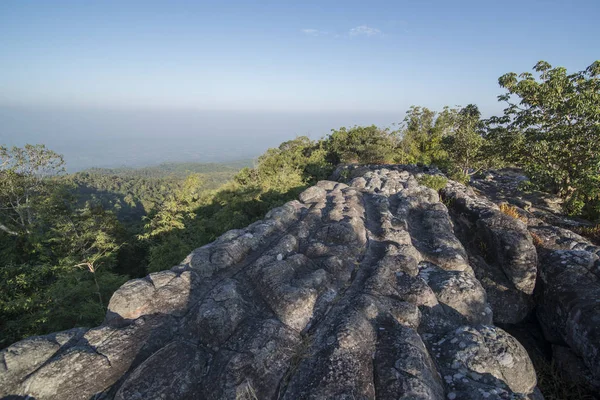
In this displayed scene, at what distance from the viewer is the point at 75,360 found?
13.2ft

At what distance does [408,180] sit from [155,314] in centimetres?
1272

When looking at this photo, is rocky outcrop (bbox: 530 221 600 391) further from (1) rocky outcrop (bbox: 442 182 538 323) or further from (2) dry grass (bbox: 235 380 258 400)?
(2) dry grass (bbox: 235 380 258 400)

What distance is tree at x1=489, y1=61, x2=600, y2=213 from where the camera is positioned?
33.6ft

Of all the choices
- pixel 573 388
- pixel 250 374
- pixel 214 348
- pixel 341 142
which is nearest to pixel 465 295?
pixel 573 388

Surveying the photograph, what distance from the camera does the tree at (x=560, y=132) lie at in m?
10.2

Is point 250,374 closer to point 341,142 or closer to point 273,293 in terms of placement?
point 273,293

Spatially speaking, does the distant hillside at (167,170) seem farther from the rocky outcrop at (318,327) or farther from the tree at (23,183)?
the rocky outcrop at (318,327)

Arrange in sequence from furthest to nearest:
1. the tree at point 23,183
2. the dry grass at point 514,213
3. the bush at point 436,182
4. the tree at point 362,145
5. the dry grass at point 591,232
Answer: the tree at point 362,145 < the tree at point 23,183 < the bush at point 436,182 < the dry grass at point 514,213 < the dry grass at point 591,232

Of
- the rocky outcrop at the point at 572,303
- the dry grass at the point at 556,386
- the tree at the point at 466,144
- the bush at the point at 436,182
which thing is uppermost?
the tree at the point at 466,144

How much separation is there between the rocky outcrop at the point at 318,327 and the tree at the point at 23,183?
22.1m

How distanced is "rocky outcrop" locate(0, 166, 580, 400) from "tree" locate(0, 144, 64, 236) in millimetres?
22132

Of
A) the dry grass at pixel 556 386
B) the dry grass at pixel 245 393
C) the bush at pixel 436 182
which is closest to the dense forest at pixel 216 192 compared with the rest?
the bush at pixel 436 182

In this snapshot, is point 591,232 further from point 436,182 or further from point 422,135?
point 422,135

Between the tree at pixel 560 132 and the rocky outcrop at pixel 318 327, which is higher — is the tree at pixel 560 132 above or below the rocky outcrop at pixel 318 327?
above
